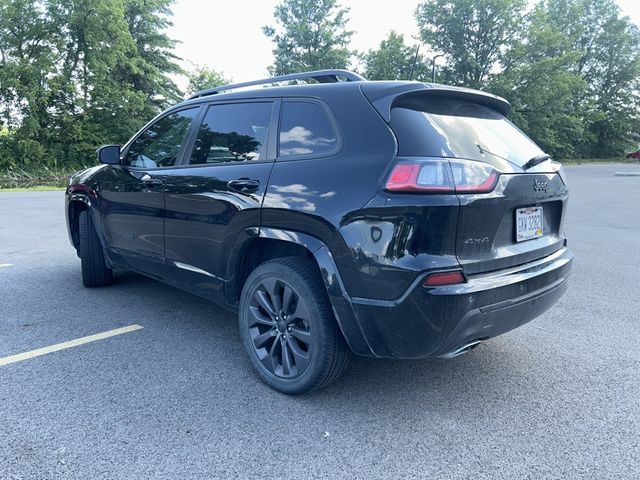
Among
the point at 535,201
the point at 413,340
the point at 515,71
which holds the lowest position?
the point at 413,340

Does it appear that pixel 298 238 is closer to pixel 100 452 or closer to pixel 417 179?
pixel 417 179

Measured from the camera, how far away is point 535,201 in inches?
101

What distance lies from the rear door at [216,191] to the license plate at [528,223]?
4.63 ft

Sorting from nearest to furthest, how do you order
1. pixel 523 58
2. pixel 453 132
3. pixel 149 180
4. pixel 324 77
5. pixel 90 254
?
pixel 453 132
pixel 324 77
pixel 149 180
pixel 90 254
pixel 523 58

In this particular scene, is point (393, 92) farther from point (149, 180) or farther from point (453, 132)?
point (149, 180)


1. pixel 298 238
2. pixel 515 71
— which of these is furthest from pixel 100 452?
pixel 515 71

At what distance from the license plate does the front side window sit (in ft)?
7.83

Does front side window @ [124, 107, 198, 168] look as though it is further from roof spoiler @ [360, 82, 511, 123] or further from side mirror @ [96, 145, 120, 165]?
roof spoiler @ [360, 82, 511, 123]

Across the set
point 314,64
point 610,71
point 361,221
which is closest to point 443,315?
point 361,221

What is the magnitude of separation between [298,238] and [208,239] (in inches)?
33.8

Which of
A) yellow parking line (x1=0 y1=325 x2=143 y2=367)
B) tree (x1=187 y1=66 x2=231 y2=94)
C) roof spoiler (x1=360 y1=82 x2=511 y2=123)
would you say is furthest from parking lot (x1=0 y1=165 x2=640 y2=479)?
tree (x1=187 y1=66 x2=231 y2=94)

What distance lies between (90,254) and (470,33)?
48.0 m

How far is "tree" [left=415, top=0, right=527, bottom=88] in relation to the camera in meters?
44.0

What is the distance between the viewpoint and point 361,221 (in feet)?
7.36
